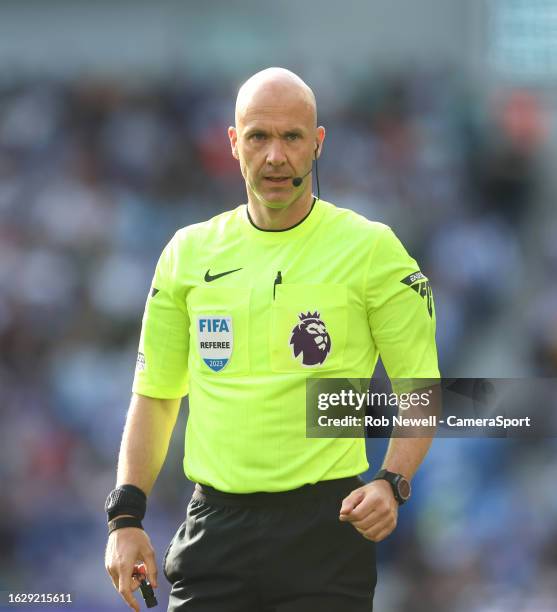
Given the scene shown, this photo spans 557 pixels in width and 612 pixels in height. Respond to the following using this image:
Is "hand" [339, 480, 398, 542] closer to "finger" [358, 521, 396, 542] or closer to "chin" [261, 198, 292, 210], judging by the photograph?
"finger" [358, 521, 396, 542]

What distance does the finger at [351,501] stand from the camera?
2.78 m

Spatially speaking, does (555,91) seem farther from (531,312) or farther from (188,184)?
(188,184)

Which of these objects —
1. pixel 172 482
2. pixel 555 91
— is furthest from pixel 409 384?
pixel 555 91

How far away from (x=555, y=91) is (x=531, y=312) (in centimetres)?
305

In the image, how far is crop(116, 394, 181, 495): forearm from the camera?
3.20 m

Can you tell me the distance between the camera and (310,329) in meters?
3.09

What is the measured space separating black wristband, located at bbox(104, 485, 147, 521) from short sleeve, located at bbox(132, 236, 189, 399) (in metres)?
0.28

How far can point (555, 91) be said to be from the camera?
1177cm

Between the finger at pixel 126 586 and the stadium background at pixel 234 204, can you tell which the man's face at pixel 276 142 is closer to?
the finger at pixel 126 586

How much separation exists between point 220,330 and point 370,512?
65 centimetres

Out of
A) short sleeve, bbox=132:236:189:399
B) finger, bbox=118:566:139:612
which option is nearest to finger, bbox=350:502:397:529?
finger, bbox=118:566:139:612

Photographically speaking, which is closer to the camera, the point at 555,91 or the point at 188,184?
the point at 188,184

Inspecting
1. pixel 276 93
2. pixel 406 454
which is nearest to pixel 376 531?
pixel 406 454

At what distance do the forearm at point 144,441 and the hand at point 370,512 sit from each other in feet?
2.08
